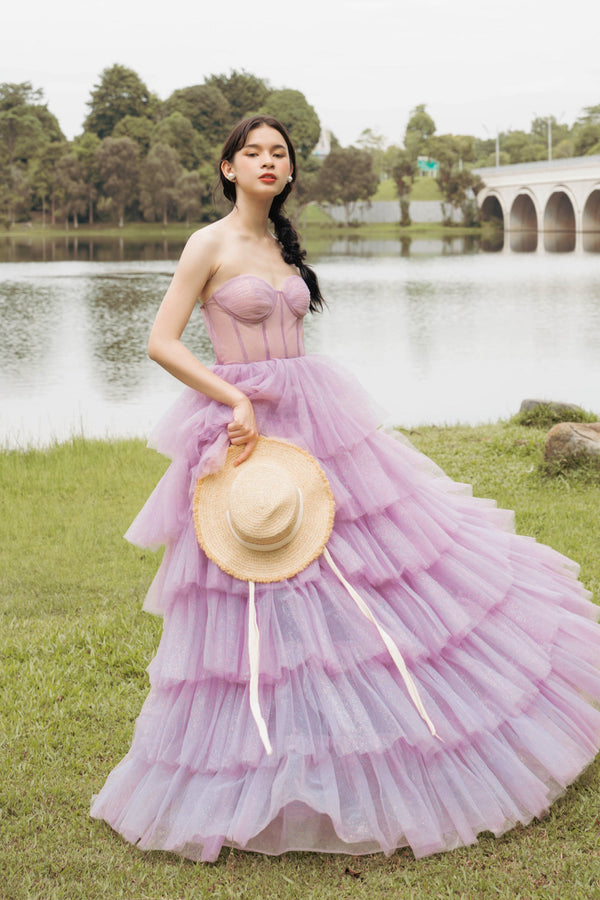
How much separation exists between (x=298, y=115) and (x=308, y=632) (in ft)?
297

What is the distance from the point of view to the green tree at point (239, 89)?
282 feet

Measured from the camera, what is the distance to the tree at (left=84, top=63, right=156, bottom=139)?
271 feet

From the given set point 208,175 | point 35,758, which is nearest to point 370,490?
point 35,758

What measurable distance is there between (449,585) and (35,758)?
66.5 inches

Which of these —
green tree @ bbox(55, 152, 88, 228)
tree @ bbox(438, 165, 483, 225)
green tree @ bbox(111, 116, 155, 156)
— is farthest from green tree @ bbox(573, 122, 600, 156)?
green tree @ bbox(55, 152, 88, 228)

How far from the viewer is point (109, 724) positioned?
3699mm

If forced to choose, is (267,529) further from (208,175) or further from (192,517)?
(208,175)

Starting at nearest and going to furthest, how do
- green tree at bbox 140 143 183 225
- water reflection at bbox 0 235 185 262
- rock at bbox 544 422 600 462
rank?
1. rock at bbox 544 422 600 462
2. water reflection at bbox 0 235 185 262
3. green tree at bbox 140 143 183 225

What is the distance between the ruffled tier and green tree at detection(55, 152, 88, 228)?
2661 inches

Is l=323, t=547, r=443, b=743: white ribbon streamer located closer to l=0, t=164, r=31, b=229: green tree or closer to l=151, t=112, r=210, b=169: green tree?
l=0, t=164, r=31, b=229: green tree

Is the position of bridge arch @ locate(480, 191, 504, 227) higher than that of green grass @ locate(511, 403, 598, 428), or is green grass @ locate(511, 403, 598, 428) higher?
bridge arch @ locate(480, 191, 504, 227)

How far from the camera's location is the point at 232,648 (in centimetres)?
272

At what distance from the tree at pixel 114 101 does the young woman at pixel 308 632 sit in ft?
280

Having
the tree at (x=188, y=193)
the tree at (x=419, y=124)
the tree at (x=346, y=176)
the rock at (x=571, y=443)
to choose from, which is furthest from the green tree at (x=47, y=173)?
the rock at (x=571, y=443)
